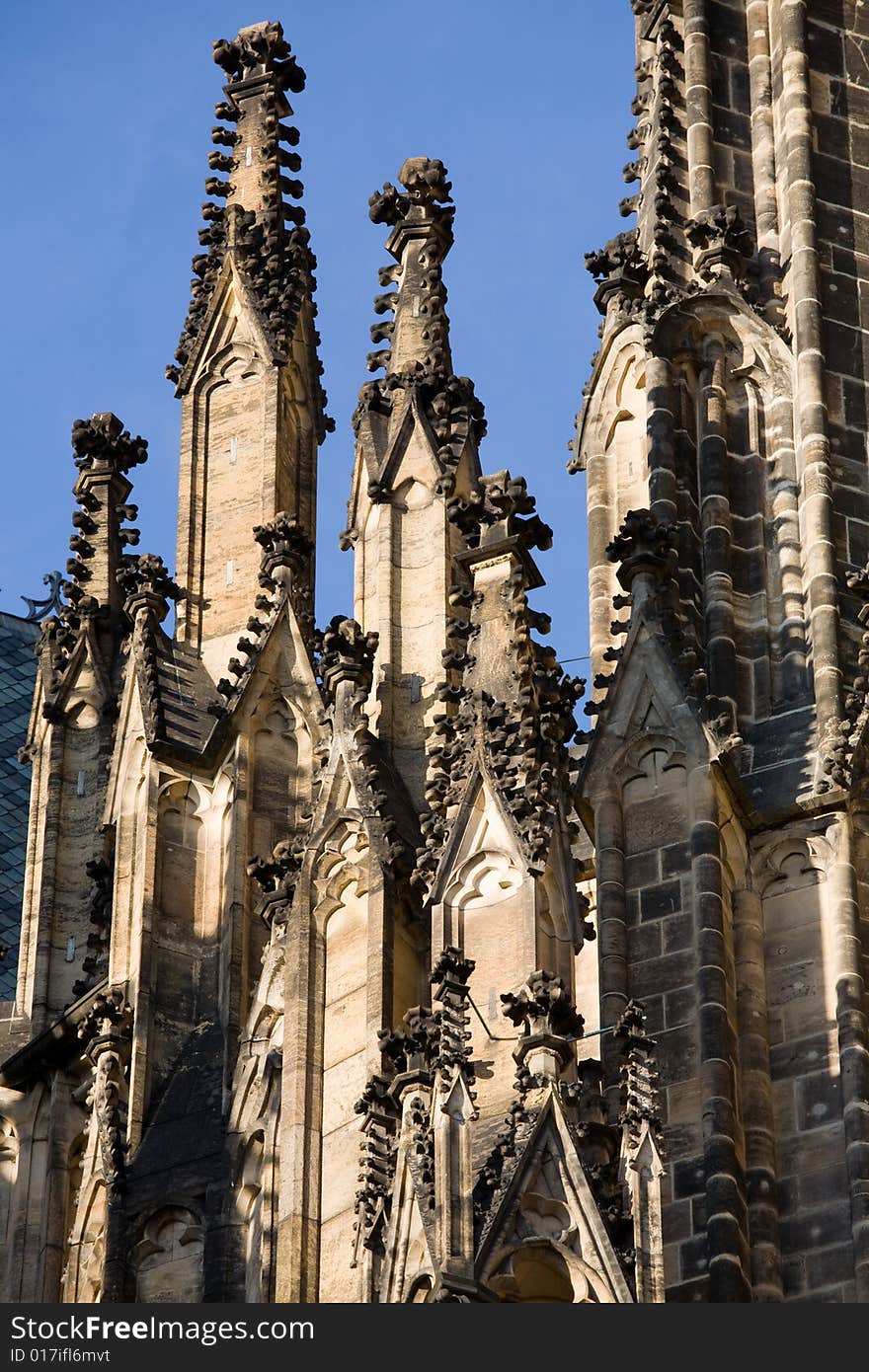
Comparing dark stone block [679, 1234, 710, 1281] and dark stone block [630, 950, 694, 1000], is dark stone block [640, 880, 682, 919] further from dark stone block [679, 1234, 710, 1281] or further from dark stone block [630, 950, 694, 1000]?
dark stone block [679, 1234, 710, 1281]

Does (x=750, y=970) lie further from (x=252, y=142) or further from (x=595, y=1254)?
(x=252, y=142)

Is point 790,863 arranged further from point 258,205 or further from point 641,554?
point 258,205

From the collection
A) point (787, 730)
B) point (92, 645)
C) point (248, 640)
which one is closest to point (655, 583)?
point (787, 730)

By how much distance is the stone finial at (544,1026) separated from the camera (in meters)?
28.8

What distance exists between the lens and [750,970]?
3155 cm

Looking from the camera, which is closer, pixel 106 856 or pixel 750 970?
pixel 750 970

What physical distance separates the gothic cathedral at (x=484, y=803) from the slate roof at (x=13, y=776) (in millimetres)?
6190

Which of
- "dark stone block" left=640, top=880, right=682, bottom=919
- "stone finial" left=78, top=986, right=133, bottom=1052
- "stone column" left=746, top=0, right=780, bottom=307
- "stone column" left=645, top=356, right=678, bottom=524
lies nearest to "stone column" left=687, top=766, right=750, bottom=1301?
"dark stone block" left=640, top=880, right=682, bottom=919

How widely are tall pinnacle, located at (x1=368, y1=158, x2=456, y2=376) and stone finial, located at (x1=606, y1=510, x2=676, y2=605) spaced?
4224 mm

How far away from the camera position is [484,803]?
30906 millimetres

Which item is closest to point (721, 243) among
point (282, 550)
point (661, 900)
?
point (282, 550)

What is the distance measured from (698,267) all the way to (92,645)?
5971 mm

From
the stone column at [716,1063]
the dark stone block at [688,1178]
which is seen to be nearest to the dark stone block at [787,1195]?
the stone column at [716,1063]

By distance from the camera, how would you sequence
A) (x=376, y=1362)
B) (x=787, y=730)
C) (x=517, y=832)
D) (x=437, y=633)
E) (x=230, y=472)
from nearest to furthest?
(x=376, y=1362)
(x=517, y=832)
(x=787, y=730)
(x=437, y=633)
(x=230, y=472)
